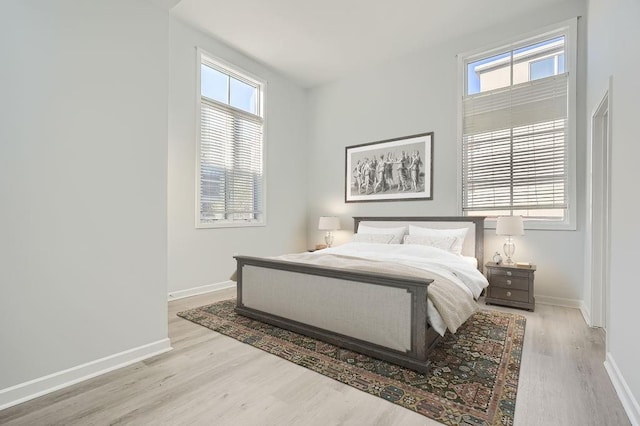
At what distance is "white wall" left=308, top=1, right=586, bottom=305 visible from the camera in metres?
3.76

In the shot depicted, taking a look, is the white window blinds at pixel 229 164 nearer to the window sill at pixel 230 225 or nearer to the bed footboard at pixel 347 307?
the window sill at pixel 230 225

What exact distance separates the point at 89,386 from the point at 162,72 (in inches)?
89.8

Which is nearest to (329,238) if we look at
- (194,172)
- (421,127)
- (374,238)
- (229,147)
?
(374,238)

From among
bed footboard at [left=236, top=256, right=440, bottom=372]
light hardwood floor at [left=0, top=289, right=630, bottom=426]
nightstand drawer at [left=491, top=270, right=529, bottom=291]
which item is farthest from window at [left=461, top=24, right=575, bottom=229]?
bed footboard at [left=236, top=256, right=440, bottom=372]

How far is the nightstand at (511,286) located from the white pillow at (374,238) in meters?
1.27

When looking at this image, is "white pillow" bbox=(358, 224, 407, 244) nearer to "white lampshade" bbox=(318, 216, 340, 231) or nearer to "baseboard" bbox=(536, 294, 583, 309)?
"white lampshade" bbox=(318, 216, 340, 231)

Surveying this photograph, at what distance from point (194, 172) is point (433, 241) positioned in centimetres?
336

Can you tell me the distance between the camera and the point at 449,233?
416 cm

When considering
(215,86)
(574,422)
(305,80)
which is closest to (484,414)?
(574,422)

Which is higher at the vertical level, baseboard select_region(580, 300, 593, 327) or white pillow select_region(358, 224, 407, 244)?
white pillow select_region(358, 224, 407, 244)

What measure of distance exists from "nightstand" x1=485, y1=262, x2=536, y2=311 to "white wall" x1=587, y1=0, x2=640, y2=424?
1.39 metres

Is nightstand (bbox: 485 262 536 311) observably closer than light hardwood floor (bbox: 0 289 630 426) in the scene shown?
No

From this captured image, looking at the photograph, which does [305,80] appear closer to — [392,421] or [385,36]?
[385,36]

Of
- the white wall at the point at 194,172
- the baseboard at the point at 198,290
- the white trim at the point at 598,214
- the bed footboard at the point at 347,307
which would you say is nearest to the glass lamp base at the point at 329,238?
the white wall at the point at 194,172
